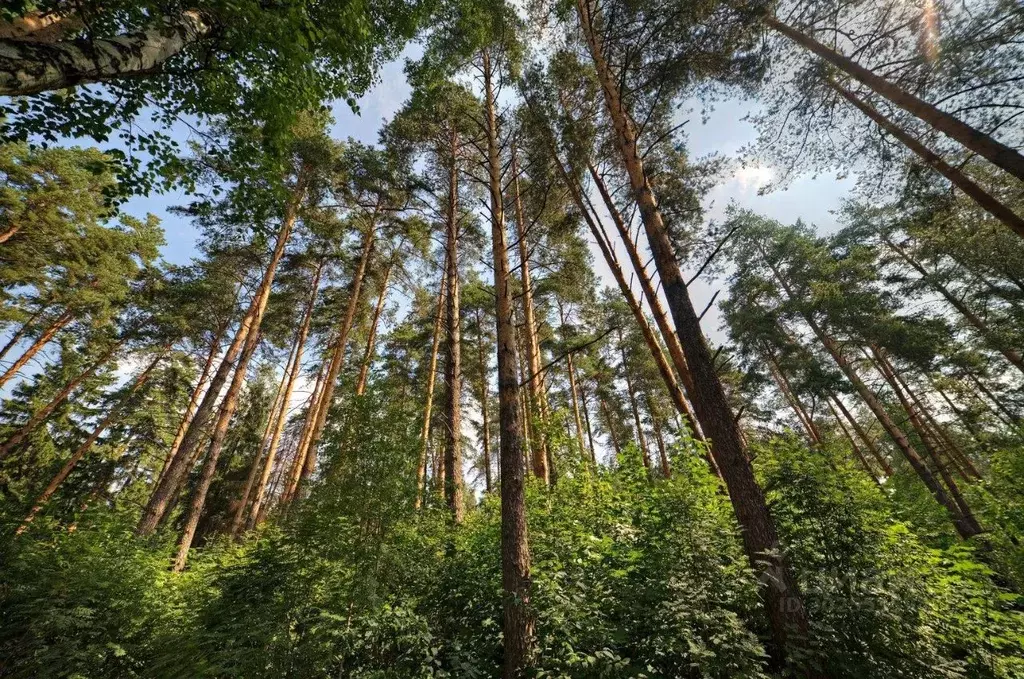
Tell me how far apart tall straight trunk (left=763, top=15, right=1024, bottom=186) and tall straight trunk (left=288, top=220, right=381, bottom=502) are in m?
10.9

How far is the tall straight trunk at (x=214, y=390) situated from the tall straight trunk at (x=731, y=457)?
6839 mm

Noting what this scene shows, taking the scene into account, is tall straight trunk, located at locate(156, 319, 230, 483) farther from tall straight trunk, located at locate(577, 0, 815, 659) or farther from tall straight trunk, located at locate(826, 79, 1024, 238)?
tall straight trunk, located at locate(826, 79, 1024, 238)

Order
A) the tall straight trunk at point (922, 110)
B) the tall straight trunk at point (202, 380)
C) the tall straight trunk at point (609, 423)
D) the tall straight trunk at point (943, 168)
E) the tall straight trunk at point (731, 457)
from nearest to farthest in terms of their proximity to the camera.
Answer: the tall straight trunk at point (731, 457) < the tall straight trunk at point (922, 110) < the tall straight trunk at point (943, 168) < the tall straight trunk at point (202, 380) < the tall straight trunk at point (609, 423)

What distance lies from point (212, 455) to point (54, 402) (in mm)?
9177

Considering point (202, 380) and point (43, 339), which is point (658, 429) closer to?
point (202, 380)

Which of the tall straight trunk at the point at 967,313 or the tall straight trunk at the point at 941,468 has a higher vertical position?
the tall straight trunk at the point at 967,313

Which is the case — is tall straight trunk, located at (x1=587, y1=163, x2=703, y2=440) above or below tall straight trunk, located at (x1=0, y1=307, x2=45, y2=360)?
below

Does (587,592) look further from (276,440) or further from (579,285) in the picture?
(276,440)

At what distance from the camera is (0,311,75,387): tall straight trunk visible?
13.4 metres

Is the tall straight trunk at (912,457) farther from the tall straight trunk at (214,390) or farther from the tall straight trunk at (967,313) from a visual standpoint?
the tall straight trunk at (214,390)

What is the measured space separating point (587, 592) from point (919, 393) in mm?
19778

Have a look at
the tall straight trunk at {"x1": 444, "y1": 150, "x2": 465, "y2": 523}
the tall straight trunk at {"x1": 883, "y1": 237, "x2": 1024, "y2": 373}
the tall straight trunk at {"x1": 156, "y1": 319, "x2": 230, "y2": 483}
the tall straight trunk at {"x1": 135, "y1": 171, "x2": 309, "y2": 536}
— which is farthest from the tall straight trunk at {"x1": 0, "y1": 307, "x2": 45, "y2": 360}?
the tall straight trunk at {"x1": 883, "y1": 237, "x2": 1024, "y2": 373}

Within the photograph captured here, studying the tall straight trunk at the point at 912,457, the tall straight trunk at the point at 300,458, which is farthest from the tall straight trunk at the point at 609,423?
the tall straight trunk at the point at 300,458

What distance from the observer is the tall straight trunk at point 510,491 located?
3.54 meters
